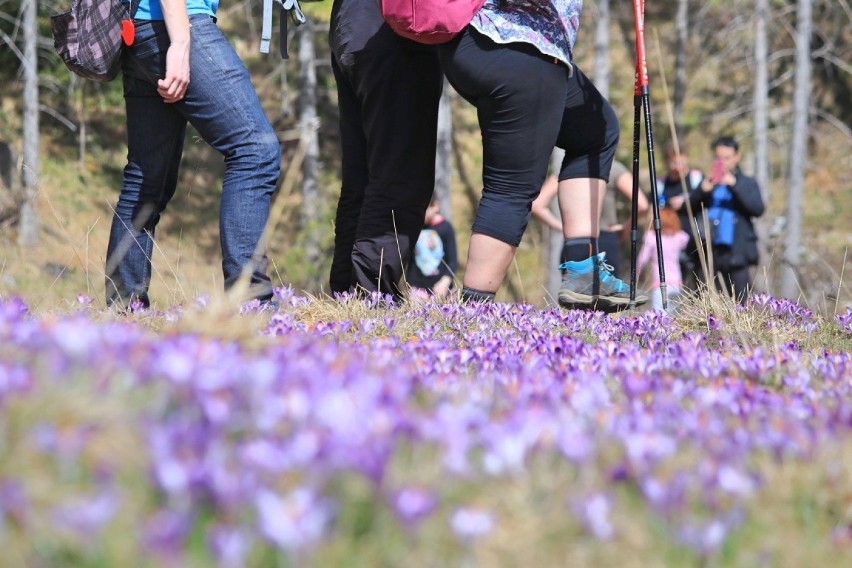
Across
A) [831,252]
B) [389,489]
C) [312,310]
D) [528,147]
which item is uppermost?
[528,147]

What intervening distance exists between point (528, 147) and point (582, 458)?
2.93 meters

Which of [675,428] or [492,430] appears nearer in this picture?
[492,430]

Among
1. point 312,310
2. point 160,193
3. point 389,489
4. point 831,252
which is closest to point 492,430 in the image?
point 389,489

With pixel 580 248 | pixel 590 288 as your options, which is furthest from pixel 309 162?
pixel 590 288

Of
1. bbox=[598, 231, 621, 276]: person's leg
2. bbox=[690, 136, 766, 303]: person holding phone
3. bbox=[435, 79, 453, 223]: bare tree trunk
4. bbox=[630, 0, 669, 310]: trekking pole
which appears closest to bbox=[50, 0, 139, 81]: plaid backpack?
bbox=[630, 0, 669, 310]: trekking pole

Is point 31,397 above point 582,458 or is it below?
above

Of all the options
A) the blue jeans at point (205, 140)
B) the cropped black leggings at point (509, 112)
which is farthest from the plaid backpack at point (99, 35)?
the cropped black leggings at point (509, 112)

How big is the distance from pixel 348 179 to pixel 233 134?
997 mm

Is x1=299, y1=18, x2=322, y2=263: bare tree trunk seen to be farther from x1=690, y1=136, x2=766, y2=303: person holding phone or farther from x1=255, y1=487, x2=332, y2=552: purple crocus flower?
x1=255, y1=487, x2=332, y2=552: purple crocus flower

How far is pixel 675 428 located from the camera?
5.65 feet

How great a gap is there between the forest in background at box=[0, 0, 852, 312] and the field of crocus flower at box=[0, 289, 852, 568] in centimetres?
1680

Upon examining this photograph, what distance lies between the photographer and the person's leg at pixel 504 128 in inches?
163

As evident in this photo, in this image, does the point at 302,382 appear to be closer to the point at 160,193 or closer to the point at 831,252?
the point at 160,193

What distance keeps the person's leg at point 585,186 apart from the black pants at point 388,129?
2.07 feet
